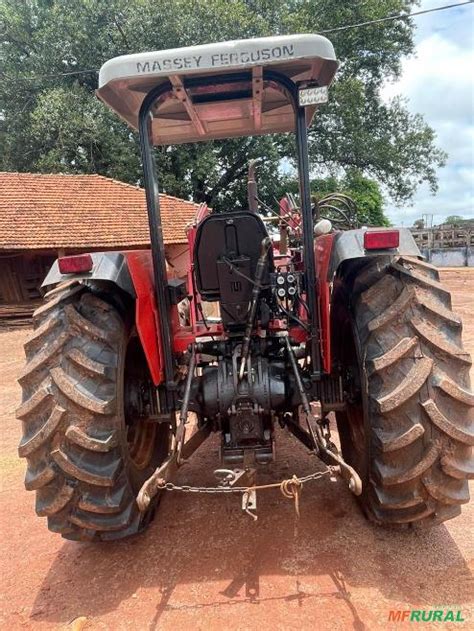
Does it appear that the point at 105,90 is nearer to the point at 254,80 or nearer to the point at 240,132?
the point at 254,80

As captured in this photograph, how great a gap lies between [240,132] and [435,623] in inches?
128

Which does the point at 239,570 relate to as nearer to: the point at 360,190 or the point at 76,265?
the point at 76,265

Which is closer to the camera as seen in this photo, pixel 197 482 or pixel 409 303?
pixel 409 303

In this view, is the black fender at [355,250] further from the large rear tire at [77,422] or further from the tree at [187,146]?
the tree at [187,146]

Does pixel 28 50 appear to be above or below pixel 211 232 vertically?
above

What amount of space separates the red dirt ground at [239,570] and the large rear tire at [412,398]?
26cm

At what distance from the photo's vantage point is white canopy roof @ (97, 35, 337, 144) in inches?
83.5

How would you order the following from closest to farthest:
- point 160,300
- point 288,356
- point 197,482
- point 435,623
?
point 435,623 < point 160,300 < point 288,356 < point 197,482

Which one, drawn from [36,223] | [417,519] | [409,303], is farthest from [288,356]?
[36,223]

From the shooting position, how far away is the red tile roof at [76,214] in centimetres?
1377

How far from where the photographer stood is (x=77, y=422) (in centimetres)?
240

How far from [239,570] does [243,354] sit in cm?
110

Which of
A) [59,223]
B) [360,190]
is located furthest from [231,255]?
[360,190]

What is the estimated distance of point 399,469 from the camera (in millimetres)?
2348
